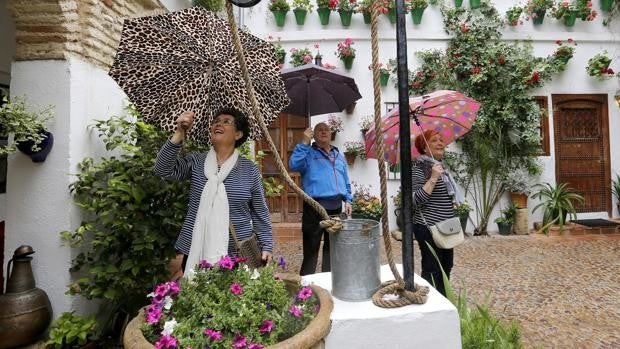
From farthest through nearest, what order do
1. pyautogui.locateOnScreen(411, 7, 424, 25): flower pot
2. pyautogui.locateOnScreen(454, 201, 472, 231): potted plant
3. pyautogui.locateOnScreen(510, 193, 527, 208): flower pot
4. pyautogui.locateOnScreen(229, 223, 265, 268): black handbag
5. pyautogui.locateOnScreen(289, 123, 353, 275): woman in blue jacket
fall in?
pyautogui.locateOnScreen(411, 7, 424, 25): flower pot
pyautogui.locateOnScreen(510, 193, 527, 208): flower pot
pyautogui.locateOnScreen(454, 201, 472, 231): potted plant
pyautogui.locateOnScreen(289, 123, 353, 275): woman in blue jacket
pyautogui.locateOnScreen(229, 223, 265, 268): black handbag

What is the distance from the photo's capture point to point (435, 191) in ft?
9.04

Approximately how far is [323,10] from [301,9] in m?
0.43

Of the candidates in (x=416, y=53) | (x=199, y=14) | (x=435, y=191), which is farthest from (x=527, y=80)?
(x=199, y=14)

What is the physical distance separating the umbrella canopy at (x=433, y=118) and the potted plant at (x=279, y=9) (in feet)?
15.4

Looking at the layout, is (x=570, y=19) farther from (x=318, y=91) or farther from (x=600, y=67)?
(x=318, y=91)

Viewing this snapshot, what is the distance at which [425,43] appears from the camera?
23.1ft

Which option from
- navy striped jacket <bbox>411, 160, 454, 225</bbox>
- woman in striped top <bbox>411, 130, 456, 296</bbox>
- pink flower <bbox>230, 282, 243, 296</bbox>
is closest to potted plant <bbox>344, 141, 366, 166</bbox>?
woman in striped top <bbox>411, 130, 456, 296</bbox>

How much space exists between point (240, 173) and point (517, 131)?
634cm

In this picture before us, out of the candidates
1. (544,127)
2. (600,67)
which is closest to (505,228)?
(544,127)

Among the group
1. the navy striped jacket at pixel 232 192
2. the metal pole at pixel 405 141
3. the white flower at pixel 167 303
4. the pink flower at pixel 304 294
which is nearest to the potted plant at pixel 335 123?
the navy striped jacket at pixel 232 192

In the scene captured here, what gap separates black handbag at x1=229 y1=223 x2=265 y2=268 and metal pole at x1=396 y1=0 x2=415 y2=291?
0.92 meters

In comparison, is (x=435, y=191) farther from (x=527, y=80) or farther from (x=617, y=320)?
(x=527, y=80)

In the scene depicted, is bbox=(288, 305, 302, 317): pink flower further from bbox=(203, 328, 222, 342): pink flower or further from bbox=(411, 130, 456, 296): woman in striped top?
bbox=(411, 130, 456, 296): woman in striped top

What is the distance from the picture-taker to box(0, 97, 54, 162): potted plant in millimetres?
2150
